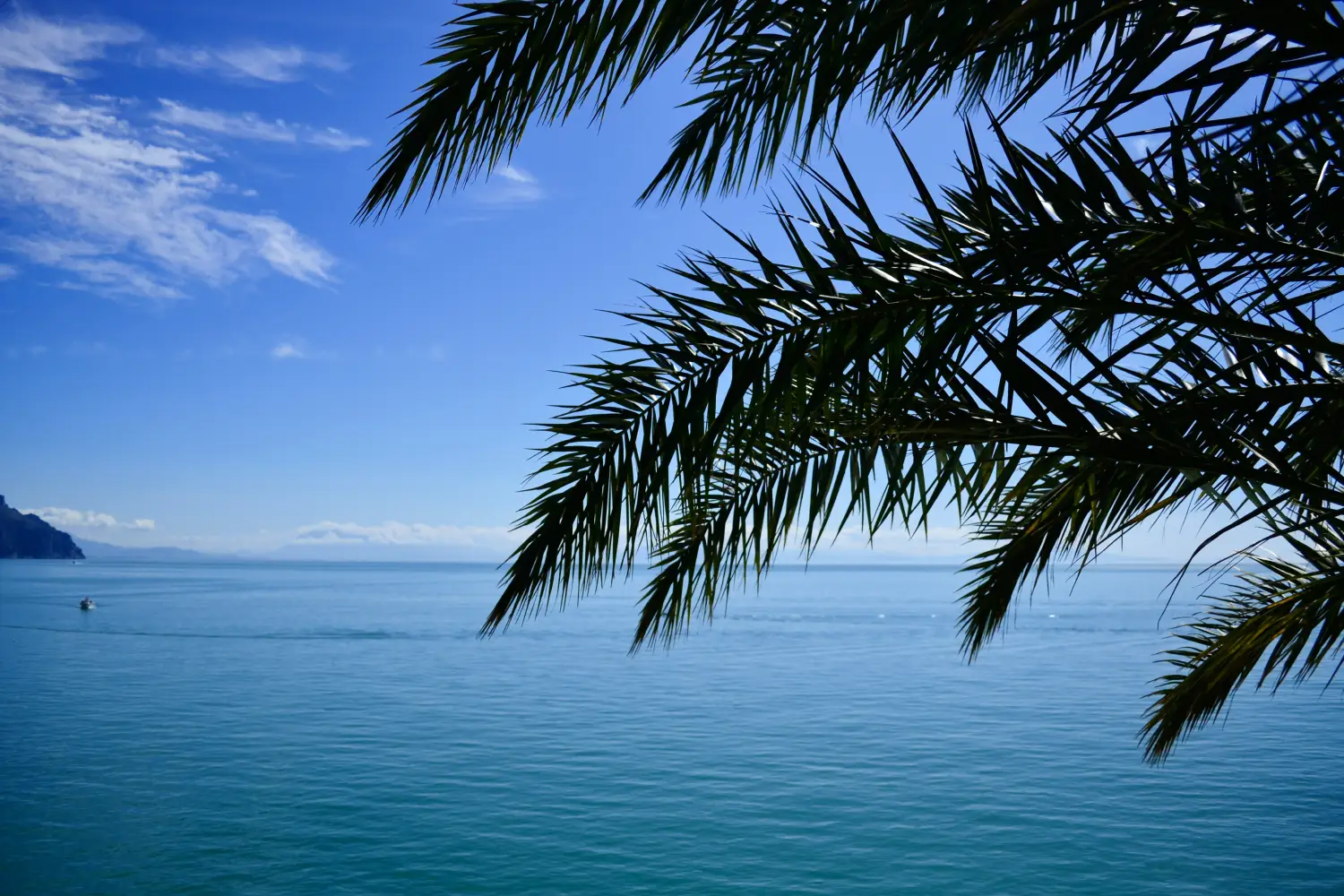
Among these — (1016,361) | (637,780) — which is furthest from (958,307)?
(637,780)

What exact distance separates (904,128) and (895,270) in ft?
1.72

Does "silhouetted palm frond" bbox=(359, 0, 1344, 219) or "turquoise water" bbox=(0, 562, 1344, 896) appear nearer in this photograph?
"silhouetted palm frond" bbox=(359, 0, 1344, 219)

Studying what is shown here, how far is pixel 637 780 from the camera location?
658 inches

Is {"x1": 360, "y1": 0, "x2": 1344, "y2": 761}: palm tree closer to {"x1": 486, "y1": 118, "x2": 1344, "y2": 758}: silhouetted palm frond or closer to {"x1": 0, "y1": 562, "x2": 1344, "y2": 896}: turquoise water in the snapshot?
{"x1": 486, "y1": 118, "x2": 1344, "y2": 758}: silhouetted palm frond

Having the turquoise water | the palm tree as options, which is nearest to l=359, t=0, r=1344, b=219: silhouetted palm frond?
the palm tree

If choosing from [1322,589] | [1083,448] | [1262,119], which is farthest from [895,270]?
[1322,589]

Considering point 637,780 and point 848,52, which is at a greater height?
point 848,52

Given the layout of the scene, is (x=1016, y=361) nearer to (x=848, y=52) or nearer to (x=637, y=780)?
(x=848, y=52)

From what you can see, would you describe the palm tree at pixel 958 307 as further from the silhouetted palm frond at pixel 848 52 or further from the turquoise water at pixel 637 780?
the turquoise water at pixel 637 780

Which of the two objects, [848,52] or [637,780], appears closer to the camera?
[848,52]

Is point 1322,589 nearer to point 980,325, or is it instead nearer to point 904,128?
point 980,325

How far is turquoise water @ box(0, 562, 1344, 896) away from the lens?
39.6ft

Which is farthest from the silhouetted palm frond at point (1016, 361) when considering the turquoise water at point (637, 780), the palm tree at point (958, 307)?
the turquoise water at point (637, 780)

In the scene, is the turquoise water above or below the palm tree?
below
